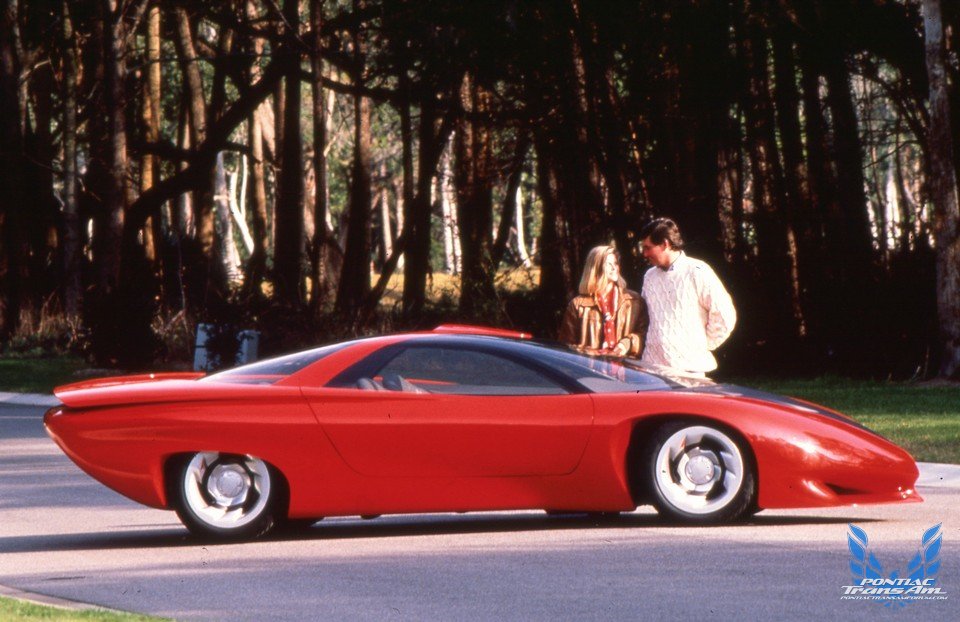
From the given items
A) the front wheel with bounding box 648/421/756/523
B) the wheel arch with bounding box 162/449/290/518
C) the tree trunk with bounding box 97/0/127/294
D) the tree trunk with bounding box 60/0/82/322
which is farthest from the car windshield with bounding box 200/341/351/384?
the tree trunk with bounding box 60/0/82/322

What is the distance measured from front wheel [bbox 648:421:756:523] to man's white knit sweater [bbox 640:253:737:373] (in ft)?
4.26

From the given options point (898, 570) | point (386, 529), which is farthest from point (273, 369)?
point (898, 570)

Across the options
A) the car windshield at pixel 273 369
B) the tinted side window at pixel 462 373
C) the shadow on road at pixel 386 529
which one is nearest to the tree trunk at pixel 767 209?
the shadow on road at pixel 386 529

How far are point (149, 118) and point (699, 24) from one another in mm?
18871

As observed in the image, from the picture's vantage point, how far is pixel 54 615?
24.3ft

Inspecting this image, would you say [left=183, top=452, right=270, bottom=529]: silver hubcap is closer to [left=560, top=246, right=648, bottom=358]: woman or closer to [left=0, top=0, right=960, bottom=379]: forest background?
[left=560, top=246, right=648, bottom=358]: woman

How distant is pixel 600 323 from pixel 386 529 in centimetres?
198

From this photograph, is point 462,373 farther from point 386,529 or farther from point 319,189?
point 319,189

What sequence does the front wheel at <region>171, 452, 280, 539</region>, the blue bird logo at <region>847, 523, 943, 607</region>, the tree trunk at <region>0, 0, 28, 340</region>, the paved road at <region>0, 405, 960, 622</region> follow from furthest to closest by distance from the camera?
the tree trunk at <region>0, 0, 28, 340</region>, the front wheel at <region>171, 452, 280, 539</region>, the blue bird logo at <region>847, 523, 943, 607</region>, the paved road at <region>0, 405, 960, 622</region>

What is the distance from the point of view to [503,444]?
1005 cm

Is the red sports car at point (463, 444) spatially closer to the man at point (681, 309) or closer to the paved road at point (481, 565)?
the paved road at point (481, 565)

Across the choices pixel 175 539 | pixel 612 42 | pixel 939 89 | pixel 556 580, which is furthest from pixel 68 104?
pixel 556 580

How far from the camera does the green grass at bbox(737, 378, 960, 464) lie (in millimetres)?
14820

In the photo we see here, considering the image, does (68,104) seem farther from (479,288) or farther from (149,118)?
(479,288)
